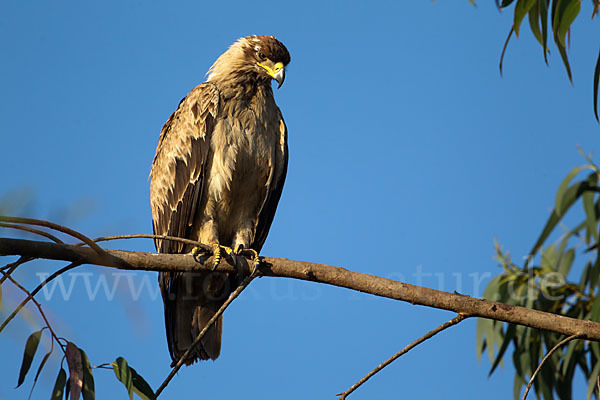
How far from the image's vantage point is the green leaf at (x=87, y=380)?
9.46ft

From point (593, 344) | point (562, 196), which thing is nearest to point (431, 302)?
point (593, 344)

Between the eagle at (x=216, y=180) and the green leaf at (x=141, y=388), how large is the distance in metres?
1.87

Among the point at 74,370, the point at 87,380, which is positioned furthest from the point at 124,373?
the point at 74,370

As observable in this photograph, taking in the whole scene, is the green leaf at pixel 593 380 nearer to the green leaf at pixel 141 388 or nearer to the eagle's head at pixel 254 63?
the eagle's head at pixel 254 63

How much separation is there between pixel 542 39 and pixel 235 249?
262 cm

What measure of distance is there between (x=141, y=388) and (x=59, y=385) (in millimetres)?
390

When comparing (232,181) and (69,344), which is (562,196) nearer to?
(232,181)

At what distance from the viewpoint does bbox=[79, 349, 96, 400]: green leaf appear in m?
2.88

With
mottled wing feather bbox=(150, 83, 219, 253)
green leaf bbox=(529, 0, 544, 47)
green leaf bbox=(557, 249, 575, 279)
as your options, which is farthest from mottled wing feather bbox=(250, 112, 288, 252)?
green leaf bbox=(557, 249, 575, 279)

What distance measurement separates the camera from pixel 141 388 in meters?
3.20

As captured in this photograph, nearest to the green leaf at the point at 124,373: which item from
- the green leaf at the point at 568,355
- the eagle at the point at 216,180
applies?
the eagle at the point at 216,180

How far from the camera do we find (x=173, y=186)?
5.29m

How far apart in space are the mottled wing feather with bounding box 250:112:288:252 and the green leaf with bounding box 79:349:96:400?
263cm

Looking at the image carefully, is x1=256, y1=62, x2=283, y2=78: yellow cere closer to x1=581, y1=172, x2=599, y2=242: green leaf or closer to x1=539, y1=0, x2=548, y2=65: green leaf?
x1=539, y1=0, x2=548, y2=65: green leaf
